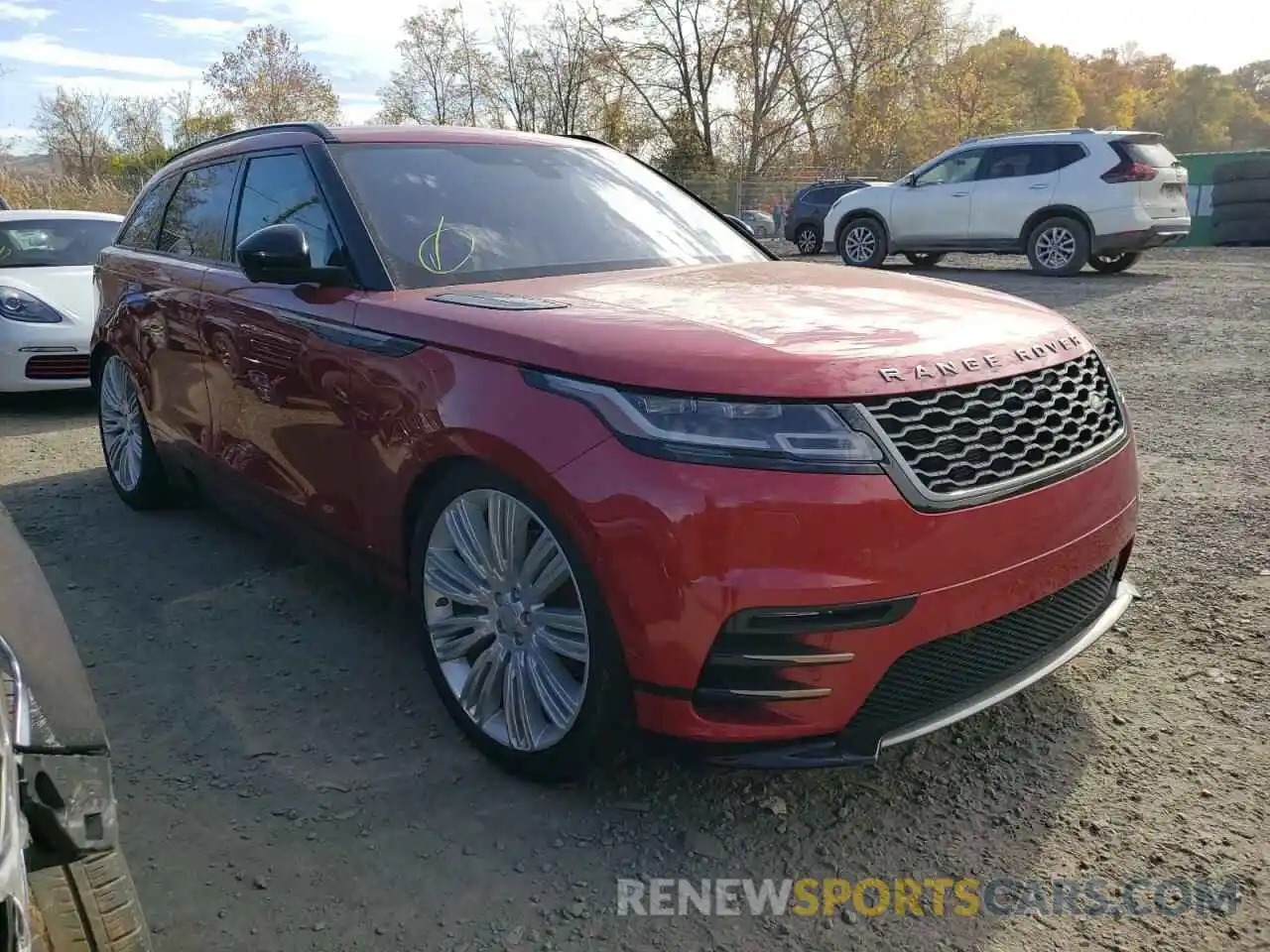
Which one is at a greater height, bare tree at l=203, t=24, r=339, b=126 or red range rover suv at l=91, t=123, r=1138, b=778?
bare tree at l=203, t=24, r=339, b=126

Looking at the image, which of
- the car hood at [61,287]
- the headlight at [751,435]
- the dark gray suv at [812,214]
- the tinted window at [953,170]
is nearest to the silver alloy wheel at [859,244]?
the tinted window at [953,170]

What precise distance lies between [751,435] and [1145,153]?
507 inches

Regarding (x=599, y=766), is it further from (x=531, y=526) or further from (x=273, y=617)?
(x=273, y=617)

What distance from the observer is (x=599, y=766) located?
2531 mm

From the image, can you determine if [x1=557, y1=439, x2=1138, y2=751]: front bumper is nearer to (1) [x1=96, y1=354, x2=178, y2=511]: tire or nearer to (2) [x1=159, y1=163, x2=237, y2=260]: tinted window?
(2) [x1=159, y1=163, x2=237, y2=260]: tinted window

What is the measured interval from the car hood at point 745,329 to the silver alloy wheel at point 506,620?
427 millimetres

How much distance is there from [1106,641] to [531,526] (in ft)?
6.60

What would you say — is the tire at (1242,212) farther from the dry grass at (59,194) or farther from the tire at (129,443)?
the dry grass at (59,194)

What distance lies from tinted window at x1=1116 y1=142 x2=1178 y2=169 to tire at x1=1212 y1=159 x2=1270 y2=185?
6.03 meters

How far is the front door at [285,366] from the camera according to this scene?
3129 mm

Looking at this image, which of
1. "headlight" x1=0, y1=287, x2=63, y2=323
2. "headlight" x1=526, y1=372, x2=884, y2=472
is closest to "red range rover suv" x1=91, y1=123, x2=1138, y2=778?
"headlight" x1=526, y1=372, x2=884, y2=472

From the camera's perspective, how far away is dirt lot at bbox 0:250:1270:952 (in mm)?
2193

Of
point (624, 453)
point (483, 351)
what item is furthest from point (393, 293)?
point (624, 453)

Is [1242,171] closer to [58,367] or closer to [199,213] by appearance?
[58,367]
